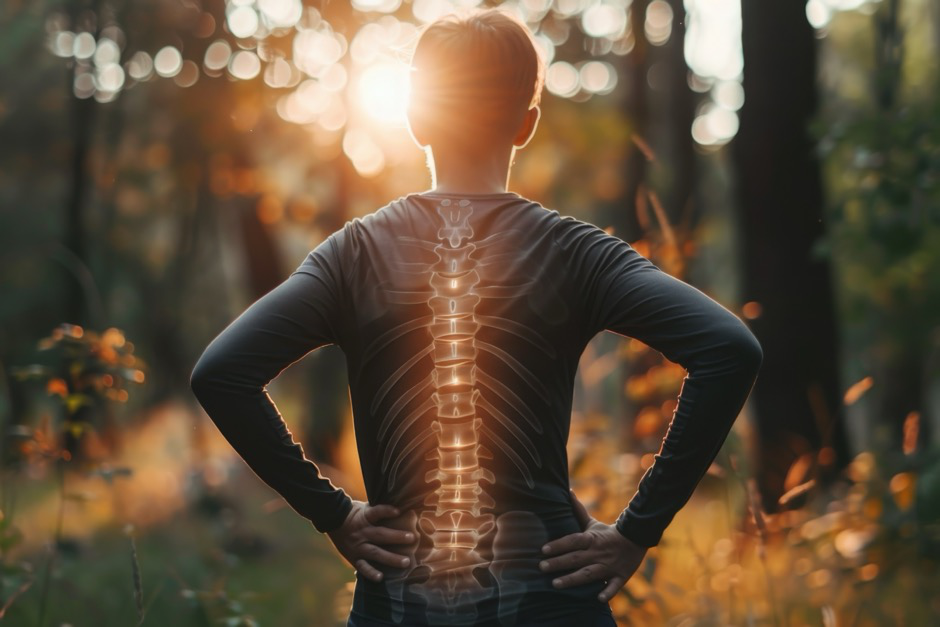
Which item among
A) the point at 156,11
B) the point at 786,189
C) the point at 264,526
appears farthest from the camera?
the point at 156,11

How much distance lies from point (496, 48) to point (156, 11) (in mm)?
10905

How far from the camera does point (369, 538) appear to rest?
2.23m

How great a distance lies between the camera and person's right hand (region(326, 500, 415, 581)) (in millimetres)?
2178

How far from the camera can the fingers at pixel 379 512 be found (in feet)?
7.27

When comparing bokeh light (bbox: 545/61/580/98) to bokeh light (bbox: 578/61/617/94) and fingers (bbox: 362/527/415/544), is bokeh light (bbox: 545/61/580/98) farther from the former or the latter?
fingers (bbox: 362/527/415/544)

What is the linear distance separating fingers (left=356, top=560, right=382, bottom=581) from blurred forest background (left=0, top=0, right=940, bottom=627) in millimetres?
1126

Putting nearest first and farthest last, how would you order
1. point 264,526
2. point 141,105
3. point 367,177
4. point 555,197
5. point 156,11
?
point 264,526 < point 367,177 < point 156,11 < point 141,105 < point 555,197

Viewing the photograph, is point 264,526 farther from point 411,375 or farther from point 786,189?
→ point 411,375

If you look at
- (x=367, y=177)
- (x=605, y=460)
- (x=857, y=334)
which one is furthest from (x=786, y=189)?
(x=857, y=334)

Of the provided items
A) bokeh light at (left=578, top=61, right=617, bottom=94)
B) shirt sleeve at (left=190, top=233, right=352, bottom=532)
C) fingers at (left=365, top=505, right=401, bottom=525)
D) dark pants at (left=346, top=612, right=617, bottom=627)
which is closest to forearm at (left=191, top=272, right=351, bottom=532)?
shirt sleeve at (left=190, top=233, right=352, bottom=532)

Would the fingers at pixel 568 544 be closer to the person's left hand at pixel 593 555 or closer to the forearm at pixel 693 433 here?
the person's left hand at pixel 593 555

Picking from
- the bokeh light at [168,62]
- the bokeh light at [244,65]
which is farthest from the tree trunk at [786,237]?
the bokeh light at [168,62]

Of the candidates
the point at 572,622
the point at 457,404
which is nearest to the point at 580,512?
the point at 572,622

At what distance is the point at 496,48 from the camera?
222 centimetres
